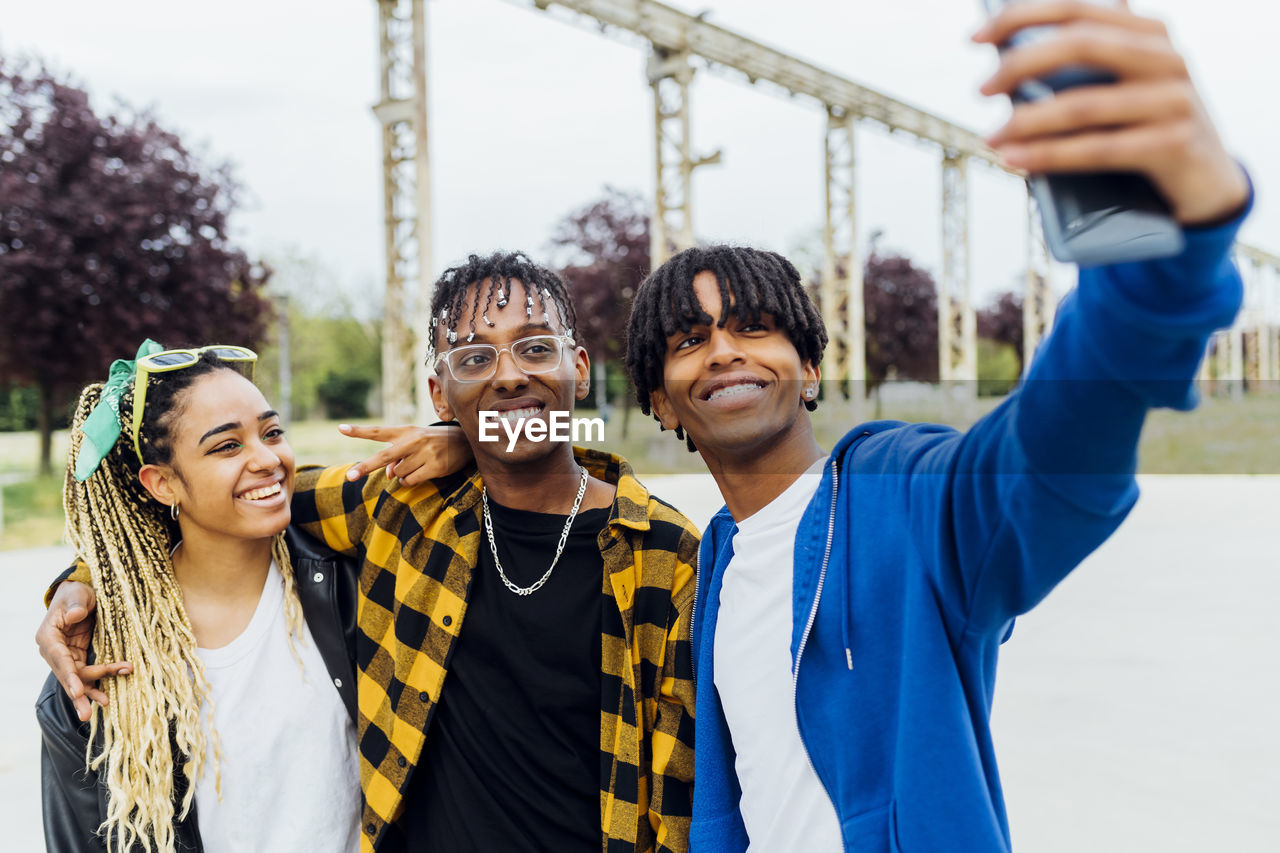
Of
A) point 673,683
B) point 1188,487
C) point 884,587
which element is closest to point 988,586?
point 884,587

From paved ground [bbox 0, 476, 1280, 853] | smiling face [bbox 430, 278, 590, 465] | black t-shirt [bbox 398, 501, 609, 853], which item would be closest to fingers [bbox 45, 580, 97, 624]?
black t-shirt [bbox 398, 501, 609, 853]

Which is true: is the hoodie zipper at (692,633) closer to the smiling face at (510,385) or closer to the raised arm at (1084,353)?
the smiling face at (510,385)

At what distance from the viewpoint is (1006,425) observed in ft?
3.62

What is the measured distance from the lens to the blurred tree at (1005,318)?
125ft

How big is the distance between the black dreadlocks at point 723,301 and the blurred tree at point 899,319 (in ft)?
89.2

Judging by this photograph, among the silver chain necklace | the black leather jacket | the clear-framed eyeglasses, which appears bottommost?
the black leather jacket

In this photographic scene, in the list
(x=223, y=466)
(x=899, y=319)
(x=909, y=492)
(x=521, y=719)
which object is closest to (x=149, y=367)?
(x=223, y=466)

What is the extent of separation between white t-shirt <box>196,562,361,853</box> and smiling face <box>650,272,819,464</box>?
125cm

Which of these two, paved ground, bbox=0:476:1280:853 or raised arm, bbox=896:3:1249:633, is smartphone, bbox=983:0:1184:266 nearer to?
raised arm, bbox=896:3:1249:633

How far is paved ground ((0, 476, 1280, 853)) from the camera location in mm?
3588

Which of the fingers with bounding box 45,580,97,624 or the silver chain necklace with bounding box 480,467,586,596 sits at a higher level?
the silver chain necklace with bounding box 480,467,586,596

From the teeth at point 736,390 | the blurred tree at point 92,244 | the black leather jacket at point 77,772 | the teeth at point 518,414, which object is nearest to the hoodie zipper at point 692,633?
the teeth at point 736,390

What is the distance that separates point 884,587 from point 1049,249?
2.60ft

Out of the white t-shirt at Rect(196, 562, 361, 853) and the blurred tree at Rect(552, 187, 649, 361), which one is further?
the blurred tree at Rect(552, 187, 649, 361)
